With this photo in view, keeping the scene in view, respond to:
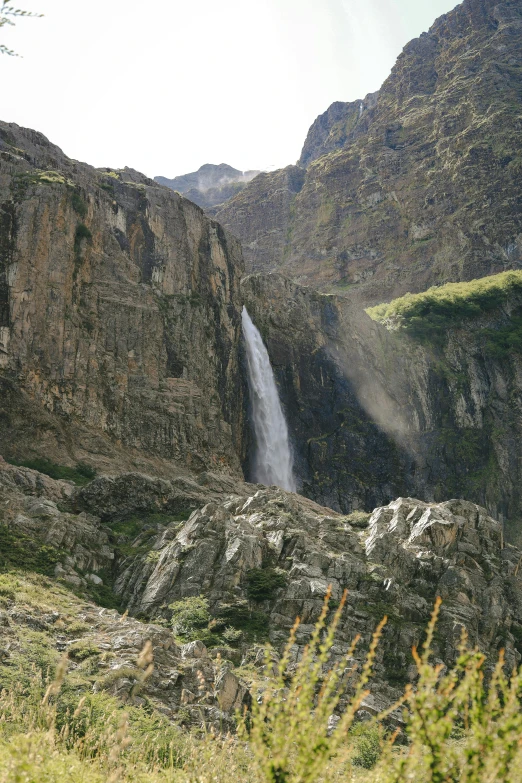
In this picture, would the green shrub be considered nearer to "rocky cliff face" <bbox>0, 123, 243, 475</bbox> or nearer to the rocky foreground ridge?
the rocky foreground ridge

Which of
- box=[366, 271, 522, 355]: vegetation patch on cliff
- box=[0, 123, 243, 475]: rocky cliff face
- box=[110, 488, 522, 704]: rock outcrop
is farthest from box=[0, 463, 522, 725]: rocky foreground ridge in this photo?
box=[366, 271, 522, 355]: vegetation patch on cliff

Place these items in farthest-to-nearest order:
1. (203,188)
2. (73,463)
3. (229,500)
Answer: (203,188) < (73,463) < (229,500)

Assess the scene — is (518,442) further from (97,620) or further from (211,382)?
(97,620)

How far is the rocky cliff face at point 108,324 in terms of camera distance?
4253 cm

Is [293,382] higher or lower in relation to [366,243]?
lower

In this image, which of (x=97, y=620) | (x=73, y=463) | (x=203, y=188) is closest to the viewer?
(x=97, y=620)

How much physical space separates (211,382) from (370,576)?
30.6m

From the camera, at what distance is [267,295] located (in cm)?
6731

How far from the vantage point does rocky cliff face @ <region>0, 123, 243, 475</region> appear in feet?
140

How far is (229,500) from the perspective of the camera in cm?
3412

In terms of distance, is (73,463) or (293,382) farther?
(293,382)

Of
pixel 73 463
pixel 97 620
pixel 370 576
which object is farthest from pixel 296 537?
pixel 73 463

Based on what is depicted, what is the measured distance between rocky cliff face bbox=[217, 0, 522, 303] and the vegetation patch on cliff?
15267 mm

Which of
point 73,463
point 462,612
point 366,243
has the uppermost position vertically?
point 366,243
